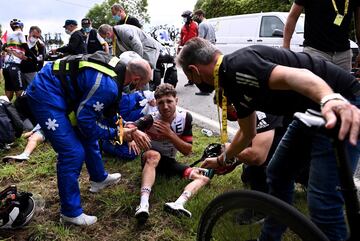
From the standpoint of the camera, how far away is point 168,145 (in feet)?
12.6

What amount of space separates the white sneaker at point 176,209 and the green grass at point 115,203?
41 millimetres

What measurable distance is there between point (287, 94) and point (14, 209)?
224cm

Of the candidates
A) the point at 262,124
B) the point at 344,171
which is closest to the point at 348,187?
the point at 344,171

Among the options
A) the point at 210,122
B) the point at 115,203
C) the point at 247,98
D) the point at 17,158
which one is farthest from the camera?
the point at 210,122

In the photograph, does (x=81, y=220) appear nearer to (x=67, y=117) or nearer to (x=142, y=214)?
(x=142, y=214)

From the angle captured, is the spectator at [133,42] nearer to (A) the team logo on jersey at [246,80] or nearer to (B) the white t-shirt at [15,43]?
(B) the white t-shirt at [15,43]

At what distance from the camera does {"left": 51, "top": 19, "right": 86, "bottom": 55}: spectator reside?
24.9 ft

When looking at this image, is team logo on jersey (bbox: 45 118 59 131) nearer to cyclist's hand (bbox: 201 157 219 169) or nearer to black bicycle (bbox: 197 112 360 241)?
cyclist's hand (bbox: 201 157 219 169)

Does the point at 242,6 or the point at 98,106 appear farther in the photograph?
the point at 242,6

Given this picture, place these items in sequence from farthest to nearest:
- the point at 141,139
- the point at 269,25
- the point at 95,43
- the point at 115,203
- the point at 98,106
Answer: the point at 269,25 → the point at 95,43 → the point at 115,203 → the point at 141,139 → the point at 98,106

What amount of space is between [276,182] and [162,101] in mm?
1817

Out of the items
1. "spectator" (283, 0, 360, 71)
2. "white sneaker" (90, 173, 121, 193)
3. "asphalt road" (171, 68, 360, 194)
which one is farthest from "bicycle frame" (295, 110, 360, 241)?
"asphalt road" (171, 68, 360, 194)

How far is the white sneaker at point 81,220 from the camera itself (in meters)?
3.13

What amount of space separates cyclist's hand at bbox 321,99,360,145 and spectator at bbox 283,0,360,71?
2.04 m
